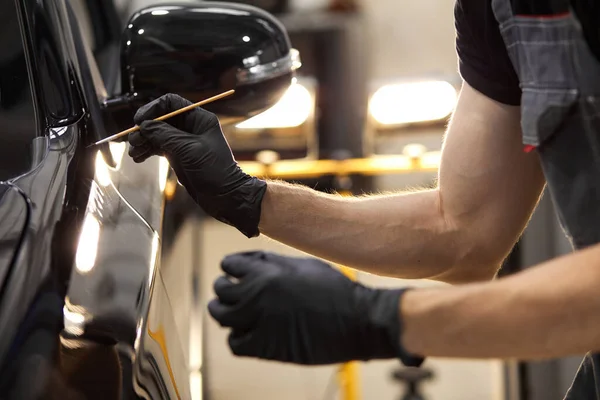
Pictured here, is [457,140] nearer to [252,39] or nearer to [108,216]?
[252,39]

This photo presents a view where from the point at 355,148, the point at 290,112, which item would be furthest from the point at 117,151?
the point at 355,148

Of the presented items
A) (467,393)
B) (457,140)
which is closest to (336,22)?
(467,393)

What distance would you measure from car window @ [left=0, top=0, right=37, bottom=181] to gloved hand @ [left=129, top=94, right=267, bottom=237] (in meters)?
0.14

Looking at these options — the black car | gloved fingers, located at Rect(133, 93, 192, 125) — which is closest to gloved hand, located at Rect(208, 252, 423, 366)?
the black car

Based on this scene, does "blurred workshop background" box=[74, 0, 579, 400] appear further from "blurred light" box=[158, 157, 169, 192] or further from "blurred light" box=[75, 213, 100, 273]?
"blurred light" box=[75, 213, 100, 273]

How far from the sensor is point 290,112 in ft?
10.6

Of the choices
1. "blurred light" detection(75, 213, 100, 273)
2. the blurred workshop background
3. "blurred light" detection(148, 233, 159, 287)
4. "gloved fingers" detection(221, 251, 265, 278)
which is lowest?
the blurred workshop background

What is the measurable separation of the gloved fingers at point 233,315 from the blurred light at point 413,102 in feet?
7.77

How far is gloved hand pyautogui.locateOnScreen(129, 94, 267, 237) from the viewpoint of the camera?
1112 mm

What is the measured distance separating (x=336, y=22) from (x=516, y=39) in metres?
3.19

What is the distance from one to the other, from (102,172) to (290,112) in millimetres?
2244

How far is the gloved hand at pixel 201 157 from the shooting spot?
1112mm

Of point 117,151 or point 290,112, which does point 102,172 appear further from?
point 290,112

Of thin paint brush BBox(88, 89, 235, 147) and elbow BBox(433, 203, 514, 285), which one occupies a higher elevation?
thin paint brush BBox(88, 89, 235, 147)
